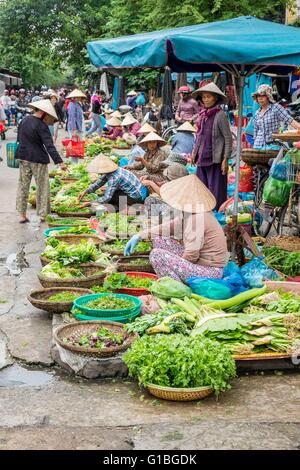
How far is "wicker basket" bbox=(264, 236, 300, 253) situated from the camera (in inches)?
291

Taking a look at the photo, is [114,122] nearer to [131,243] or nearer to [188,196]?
[131,243]

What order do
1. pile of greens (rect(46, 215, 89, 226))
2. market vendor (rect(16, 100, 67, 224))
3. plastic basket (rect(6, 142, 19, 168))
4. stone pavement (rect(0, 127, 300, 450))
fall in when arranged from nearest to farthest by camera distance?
1. stone pavement (rect(0, 127, 300, 450))
2. pile of greens (rect(46, 215, 89, 226))
3. market vendor (rect(16, 100, 67, 224))
4. plastic basket (rect(6, 142, 19, 168))

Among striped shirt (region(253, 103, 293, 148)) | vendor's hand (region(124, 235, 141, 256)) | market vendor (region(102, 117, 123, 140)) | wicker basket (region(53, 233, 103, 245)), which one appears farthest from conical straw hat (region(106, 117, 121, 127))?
vendor's hand (region(124, 235, 141, 256))

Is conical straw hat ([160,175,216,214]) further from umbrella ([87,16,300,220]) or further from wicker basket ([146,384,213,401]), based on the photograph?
wicker basket ([146,384,213,401])

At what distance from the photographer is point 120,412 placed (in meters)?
4.44

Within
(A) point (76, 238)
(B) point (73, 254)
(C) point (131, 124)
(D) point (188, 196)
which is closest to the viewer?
(D) point (188, 196)

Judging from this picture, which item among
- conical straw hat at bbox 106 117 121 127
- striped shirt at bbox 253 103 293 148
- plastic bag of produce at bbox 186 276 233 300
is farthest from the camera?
conical straw hat at bbox 106 117 121 127

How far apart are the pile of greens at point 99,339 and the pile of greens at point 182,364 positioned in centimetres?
43

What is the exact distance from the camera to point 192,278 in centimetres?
596

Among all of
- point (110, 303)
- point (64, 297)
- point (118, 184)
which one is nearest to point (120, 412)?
point (110, 303)

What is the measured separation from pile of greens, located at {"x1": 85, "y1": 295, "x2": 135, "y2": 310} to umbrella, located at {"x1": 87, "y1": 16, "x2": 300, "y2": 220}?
1920mm

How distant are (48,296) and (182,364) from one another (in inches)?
85.9
